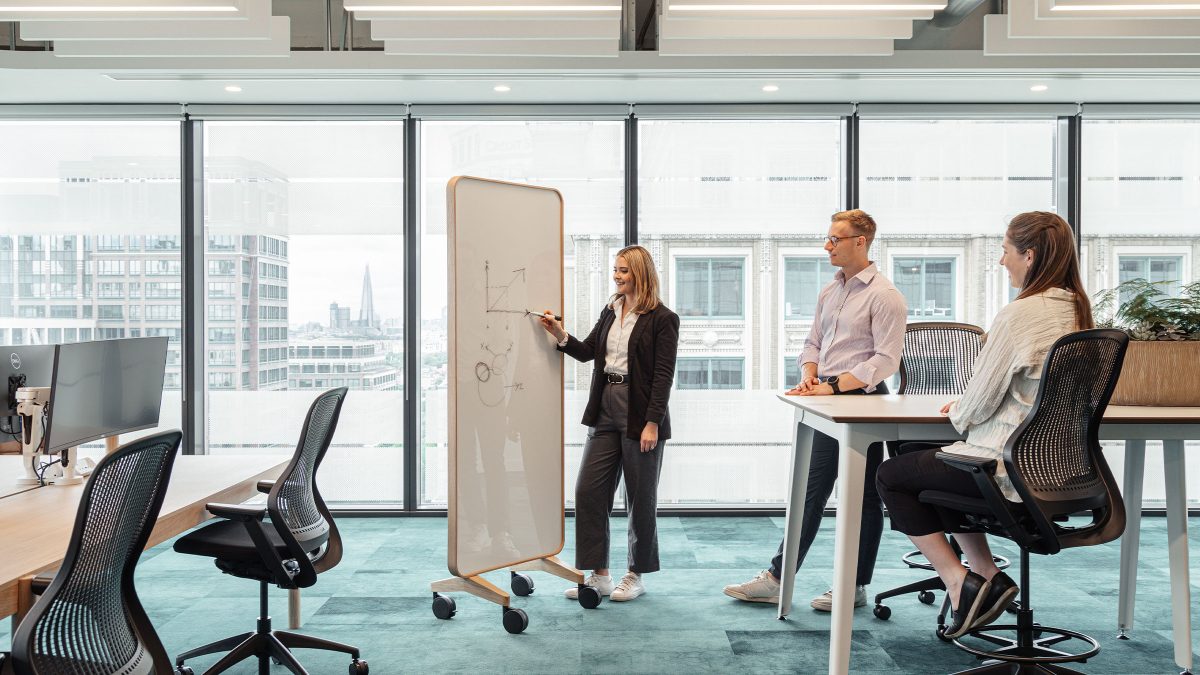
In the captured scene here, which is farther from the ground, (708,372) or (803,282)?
(803,282)

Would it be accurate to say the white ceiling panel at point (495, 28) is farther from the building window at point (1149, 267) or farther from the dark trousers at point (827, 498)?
the building window at point (1149, 267)

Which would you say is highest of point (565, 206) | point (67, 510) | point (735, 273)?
point (565, 206)

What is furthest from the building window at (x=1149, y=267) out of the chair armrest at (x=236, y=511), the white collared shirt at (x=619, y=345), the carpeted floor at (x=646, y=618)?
the chair armrest at (x=236, y=511)

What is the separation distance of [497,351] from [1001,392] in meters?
1.92

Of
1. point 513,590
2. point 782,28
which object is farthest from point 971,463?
point 513,590

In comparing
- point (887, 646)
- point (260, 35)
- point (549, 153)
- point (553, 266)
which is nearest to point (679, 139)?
point (549, 153)

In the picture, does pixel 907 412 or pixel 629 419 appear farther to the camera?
pixel 629 419

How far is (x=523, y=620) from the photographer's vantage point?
126 inches

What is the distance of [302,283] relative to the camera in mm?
5141

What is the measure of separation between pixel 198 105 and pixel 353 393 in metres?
2.01

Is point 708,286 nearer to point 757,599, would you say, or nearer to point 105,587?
point 757,599

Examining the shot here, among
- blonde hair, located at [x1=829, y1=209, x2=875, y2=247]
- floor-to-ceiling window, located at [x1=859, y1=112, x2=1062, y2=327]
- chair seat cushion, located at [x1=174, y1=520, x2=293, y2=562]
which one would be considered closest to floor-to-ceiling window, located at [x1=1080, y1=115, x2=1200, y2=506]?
floor-to-ceiling window, located at [x1=859, y1=112, x2=1062, y2=327]

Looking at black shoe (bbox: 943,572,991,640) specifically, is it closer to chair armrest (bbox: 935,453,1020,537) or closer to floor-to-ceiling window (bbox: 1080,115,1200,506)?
chair armrest (bbox: 935,453,1020,537)

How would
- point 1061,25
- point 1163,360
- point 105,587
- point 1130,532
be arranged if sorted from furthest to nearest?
point 1061,25 < point 1130,532 < point 1163,360 < point 105,587
